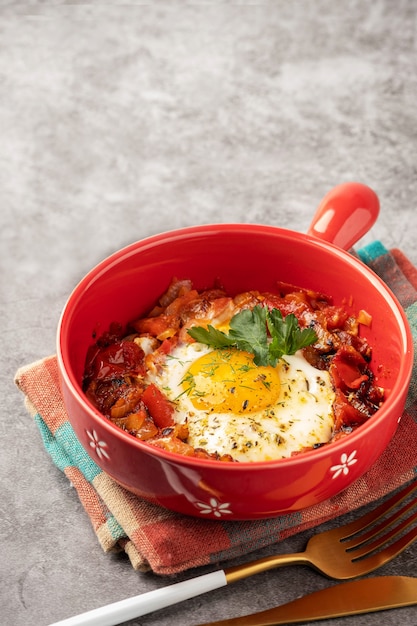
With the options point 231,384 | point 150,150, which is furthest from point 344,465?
point 150,150

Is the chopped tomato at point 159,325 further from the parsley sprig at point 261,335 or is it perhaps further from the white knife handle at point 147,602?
the white knife handle at point 147,602

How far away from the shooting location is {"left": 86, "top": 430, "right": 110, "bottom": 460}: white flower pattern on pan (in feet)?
8.30

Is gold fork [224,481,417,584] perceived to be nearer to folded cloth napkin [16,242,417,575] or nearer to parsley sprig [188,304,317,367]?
folded cloth napkin [16,242,417,575]

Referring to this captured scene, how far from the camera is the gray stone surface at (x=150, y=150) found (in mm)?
2748

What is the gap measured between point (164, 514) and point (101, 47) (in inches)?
139

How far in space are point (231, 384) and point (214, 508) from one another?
1.44 ft

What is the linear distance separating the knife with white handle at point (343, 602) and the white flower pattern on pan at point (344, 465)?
35 cm

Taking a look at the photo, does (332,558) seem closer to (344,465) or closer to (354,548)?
(354,548)

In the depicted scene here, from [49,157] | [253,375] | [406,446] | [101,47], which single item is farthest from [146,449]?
[101,47]

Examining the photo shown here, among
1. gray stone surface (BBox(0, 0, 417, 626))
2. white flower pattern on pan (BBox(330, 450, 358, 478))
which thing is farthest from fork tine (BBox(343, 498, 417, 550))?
white flower pattern on pan (BBox(330, 450, 358, 478))

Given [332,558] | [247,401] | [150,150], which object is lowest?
[150,150]

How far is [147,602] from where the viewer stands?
2502 millimetres

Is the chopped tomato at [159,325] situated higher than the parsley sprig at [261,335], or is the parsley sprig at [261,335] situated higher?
the parsley sprig at [261,335]

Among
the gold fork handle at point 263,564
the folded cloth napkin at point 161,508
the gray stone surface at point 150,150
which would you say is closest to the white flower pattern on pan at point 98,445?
the folded cloth napkin at point 161,508
